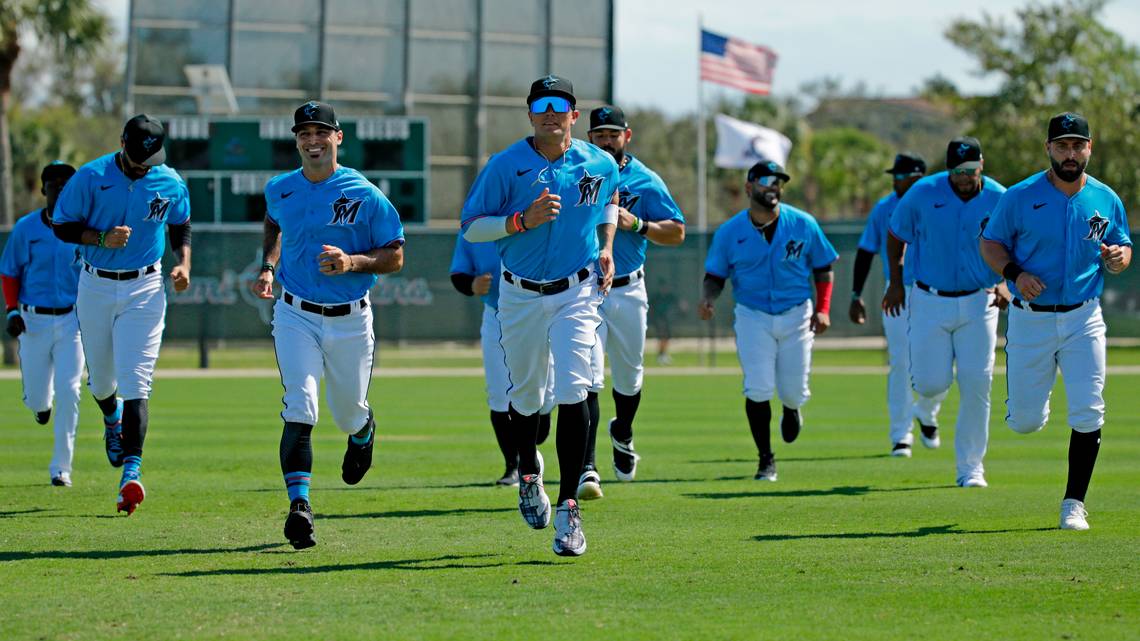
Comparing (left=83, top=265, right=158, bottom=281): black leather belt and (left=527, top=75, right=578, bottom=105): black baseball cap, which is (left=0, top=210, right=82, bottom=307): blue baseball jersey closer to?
(left=83, top=265, right=158, bottom=281): black leather belt

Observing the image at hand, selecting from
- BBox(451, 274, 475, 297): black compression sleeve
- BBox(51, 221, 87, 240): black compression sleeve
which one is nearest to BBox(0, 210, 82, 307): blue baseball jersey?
BBox(51, 221, 87, 240): black compression sleeve

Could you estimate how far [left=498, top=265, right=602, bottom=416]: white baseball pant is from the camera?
8219 millimetres

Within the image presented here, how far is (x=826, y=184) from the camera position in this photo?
77.2m

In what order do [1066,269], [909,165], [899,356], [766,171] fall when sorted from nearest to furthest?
[1066,269] → [766,171] → [909,165] → [899,356]

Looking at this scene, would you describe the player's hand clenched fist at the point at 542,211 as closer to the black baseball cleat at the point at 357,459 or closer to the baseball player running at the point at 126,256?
the black baseball cleat at the point at 357,459

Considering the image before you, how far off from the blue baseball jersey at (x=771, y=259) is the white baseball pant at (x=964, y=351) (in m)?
0.98

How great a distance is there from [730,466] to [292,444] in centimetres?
516

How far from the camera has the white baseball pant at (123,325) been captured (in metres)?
9.79

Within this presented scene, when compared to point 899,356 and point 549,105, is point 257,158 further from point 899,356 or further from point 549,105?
point 549,105

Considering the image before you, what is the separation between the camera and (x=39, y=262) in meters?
11.8

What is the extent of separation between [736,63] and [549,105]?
28359mm

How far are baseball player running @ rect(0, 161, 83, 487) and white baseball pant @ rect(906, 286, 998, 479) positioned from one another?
591 cm

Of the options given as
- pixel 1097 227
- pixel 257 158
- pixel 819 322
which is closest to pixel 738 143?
pixel 257 158

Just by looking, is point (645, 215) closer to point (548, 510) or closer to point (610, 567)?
point (548, 510)
